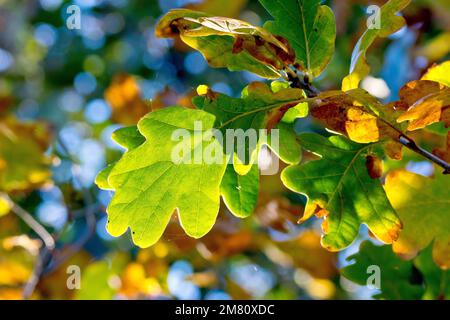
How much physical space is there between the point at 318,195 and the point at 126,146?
39cm

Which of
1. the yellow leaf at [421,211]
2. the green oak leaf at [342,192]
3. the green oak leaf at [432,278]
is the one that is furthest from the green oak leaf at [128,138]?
the green oak leaf at [432,278]

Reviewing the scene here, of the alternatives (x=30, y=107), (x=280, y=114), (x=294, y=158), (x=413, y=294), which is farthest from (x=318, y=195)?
(x=30, y=107)

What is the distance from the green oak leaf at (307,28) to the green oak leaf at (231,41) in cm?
8

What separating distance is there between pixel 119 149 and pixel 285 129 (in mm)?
2468

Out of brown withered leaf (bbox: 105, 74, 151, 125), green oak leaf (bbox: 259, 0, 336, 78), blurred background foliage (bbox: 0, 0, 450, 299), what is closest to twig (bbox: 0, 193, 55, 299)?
blurred background foliage (bbox: 0, 0, 450, 299)

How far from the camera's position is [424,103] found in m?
1.05

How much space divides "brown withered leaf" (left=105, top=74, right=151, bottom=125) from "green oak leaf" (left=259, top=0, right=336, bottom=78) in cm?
191

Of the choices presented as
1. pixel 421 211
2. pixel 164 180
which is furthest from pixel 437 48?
pixel 164 180

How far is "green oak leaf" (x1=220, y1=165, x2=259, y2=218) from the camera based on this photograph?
1.29 metres

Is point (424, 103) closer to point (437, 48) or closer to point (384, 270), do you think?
point (384, 270)

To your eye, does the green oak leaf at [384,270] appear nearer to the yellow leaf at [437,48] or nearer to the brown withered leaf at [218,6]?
the yellow leaf at [437,48]

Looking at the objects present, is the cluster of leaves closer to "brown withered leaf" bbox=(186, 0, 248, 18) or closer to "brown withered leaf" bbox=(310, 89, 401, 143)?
"brown withered leaf" bbox=(310, 89, 401, 143)

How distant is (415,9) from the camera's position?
333 centimetres
